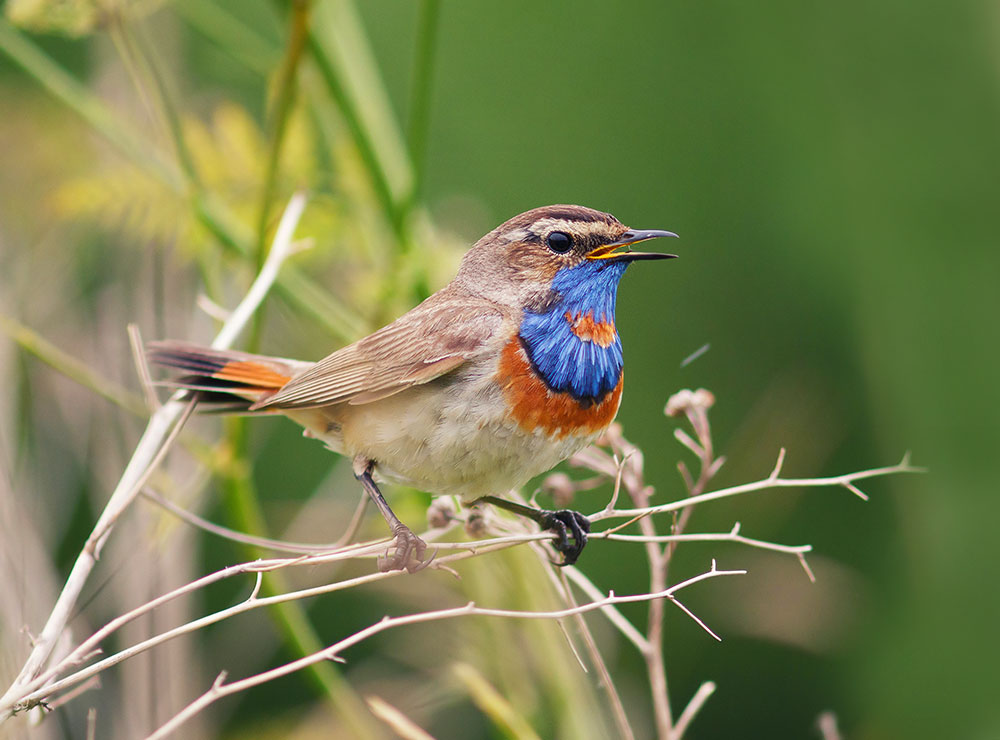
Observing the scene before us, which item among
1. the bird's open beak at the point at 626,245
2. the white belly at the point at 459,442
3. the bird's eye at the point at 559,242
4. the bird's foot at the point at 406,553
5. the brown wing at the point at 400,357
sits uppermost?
the bird's eye at the point at 559,242

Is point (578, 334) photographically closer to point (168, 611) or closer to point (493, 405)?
point (493, 405)

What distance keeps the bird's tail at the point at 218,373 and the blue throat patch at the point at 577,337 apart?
0.51 metres

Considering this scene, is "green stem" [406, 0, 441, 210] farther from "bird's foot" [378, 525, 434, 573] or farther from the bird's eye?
"bird's foot" [378, 525, 434, 573]

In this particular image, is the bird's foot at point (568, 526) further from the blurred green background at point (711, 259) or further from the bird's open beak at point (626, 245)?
the blurred green background at point (711, 259)

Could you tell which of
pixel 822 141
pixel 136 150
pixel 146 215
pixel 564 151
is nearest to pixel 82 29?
pixel 136 150

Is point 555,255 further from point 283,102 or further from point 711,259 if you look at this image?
point 711,259

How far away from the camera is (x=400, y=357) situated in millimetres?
1858

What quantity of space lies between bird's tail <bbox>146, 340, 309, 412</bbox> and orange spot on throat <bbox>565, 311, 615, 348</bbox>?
580 millimetres

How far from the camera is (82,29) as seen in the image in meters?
2.04

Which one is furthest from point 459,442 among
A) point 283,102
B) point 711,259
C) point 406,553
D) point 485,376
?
point 711,259

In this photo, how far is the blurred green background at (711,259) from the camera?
8.38 ft

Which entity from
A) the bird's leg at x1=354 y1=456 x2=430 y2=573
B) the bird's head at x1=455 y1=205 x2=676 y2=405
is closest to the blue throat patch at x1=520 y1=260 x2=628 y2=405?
the bird's head at x1=455 y1=205 x2=676 y2=405

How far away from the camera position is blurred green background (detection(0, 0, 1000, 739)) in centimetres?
255

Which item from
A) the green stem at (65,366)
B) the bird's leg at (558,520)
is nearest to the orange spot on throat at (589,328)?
the bird's leg at (558,520)
